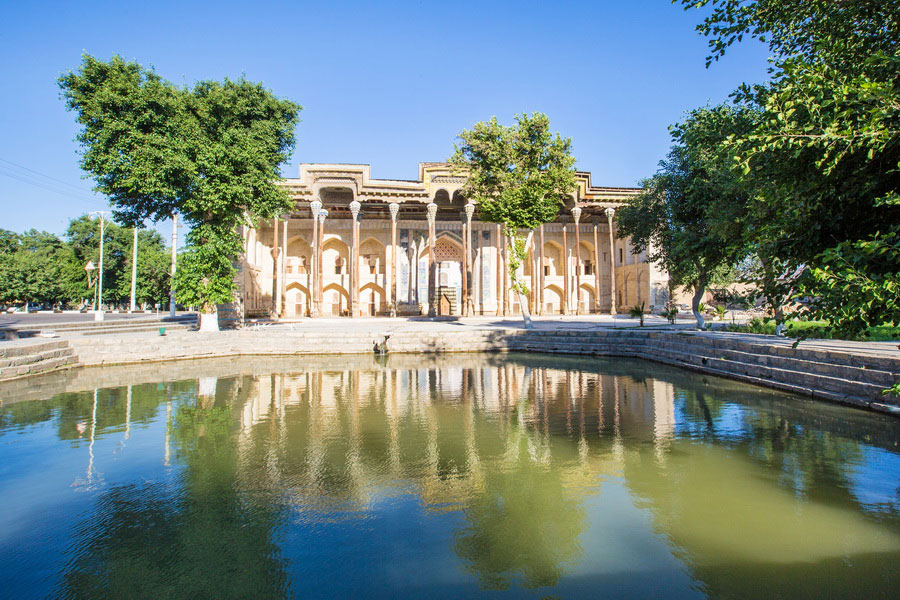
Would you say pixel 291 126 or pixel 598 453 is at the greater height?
pixel 291 126

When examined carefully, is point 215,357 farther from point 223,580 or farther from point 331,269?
point 331,269

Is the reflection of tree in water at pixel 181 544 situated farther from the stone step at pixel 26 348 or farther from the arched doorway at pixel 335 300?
the arched doorway at pixel 335 300

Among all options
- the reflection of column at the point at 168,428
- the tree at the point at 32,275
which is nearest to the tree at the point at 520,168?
the reflection of column at the point at 168,428

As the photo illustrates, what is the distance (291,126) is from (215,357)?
916cm

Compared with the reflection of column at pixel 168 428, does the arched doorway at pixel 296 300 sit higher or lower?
higher

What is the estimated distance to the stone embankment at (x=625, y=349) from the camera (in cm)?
707

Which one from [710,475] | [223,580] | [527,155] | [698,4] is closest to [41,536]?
[223,580]

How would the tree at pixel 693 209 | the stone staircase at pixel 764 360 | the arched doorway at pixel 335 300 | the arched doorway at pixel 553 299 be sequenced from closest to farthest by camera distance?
the stone staircase at pixel 764 360 < the tree at pixel 693 209 < the arched doorway at pixel 335 300 < the arched doorway at pixel 553 299

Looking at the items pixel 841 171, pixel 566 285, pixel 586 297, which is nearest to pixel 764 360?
pixel 841 171

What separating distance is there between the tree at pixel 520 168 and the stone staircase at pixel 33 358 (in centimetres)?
1297

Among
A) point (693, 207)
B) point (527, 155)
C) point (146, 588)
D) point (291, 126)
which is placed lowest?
point (146, 588)

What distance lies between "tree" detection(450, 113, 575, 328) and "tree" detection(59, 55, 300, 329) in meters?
7.31

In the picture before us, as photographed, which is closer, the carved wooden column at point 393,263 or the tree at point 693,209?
the tree at point 693,209

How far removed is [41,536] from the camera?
3.24 meters
